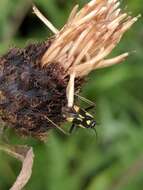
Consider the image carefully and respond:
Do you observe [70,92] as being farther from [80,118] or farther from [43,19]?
[43,19]

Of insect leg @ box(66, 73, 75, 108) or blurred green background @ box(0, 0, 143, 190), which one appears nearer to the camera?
insect leg @ box(66, 73, 75, 108)

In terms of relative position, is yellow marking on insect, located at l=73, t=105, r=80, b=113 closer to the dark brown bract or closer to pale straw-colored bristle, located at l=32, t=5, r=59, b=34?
the dark brown bract

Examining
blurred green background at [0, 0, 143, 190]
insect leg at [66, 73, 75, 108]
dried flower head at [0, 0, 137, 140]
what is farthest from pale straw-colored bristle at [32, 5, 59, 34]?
blurred green background at [0, 0, 143, 190]

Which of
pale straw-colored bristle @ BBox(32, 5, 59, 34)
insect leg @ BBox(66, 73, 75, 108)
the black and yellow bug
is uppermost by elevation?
pale straw-colored bristle @ BBox(32, 5, 59, 34)

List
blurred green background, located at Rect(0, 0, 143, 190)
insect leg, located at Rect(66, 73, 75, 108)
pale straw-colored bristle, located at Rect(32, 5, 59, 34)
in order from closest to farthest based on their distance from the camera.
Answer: insect leg, located at Rect(66, 73, 75, 108) < pale straw-colored bristle, located at Rect(32, 5, 59, 34) < blurred green background, located at Rect(0, 0, 143, 190)

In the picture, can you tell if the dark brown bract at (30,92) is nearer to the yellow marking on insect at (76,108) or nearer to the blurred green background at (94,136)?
the yellow marking on insect at (76,108)

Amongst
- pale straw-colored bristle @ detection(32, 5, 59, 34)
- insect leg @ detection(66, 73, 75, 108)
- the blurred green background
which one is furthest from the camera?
the blurred green background

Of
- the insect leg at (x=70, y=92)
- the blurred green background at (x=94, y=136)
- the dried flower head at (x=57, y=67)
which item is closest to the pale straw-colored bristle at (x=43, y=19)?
the dried flower head at (x=57, y=67)

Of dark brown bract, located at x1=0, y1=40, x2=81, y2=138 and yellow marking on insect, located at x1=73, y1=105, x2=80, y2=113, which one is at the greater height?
dark brown bract, located at x1=0, y1=40, x2=81, y2=138
